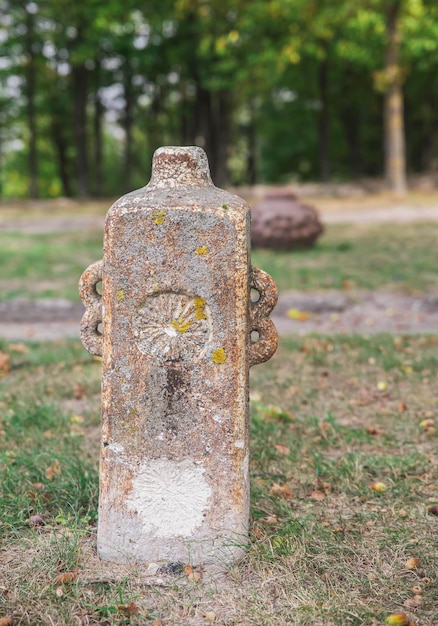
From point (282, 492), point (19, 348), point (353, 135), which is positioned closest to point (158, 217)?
point (282, 492)

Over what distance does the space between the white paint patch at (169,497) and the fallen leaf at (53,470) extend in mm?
968

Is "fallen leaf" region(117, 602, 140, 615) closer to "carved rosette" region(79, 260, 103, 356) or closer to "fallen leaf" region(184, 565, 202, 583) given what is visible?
"fallen leaf" region(184, 565, 202, 583)

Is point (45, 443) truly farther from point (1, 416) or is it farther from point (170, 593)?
point (170, 593)

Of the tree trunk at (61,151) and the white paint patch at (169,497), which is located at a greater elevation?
the tree trunk at (61,151)

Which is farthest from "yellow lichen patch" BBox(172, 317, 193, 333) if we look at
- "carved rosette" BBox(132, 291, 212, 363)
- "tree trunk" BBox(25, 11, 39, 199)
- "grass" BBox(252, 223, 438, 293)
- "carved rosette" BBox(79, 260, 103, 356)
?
"tree trunk" BBox(25, 11, 39, 199)

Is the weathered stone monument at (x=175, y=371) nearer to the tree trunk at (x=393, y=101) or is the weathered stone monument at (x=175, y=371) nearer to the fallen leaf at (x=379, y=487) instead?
the fallen leaf at (x=379, y=487)

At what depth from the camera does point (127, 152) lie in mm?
30078

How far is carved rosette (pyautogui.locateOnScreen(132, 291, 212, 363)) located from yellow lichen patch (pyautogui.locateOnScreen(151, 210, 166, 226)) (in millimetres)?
305

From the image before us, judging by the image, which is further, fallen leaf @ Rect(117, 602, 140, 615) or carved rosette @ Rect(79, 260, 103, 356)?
carved rosette @ Rect(79, 260, 103, 356)

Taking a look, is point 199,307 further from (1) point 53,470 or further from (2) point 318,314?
(2) point 318,314

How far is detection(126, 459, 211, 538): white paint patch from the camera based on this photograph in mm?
3271

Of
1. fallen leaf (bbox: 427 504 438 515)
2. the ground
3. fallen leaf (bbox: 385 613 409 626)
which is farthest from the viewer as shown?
Result: the ground

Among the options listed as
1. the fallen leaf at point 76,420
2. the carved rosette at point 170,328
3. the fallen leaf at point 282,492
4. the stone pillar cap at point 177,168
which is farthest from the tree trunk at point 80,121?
the carved rosette at point 170,328

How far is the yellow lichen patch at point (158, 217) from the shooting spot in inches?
124
